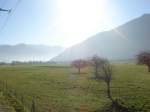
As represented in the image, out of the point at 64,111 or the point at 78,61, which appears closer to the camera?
the point at 64,111

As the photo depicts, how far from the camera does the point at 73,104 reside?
118 feet

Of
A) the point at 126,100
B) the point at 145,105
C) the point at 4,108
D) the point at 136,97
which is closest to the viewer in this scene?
the point at 4,108

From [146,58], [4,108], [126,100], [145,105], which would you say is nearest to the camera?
[4,108]

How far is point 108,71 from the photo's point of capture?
143 ft

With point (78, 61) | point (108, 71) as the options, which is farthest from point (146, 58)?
point (108, 71)

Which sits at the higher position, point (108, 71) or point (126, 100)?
point (108, 71)

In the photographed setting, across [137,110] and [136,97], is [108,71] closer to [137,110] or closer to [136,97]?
[136,97]

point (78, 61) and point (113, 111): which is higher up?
point (78, 61)

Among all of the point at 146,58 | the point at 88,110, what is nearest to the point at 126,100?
the point at 88,110

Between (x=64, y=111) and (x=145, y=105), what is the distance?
10775mm

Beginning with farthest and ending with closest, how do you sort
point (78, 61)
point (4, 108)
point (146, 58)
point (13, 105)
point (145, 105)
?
point (78, 61), point (146, 58), point (145, 105), point (13, 105), point (4, 108)

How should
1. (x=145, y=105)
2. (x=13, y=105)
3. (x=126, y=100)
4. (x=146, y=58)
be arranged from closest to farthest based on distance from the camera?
(x=13, y=105) → (x=145, y=105) → (x=126, y=100) → (x=146, y=58)

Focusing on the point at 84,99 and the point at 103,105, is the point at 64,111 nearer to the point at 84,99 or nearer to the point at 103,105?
the point at 103,105

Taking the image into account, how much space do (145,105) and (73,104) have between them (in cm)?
913
